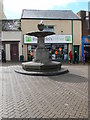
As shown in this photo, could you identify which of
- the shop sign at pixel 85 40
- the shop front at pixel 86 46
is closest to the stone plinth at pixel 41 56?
the shop front at pixel 86 46

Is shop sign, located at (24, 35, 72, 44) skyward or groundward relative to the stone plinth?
skyward

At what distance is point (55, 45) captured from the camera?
2514 centimetres

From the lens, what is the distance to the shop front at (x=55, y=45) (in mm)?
24375

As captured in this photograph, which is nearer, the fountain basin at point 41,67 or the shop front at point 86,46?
the fountain basin at point 41,67

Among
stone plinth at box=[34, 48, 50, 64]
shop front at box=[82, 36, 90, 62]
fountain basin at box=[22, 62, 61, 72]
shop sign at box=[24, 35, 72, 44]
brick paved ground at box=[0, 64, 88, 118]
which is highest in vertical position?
shop sign at box=[24, 35, 72, 44]

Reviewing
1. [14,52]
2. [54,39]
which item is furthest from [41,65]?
[14,52]

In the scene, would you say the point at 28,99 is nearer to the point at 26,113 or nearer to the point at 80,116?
the point at 26,113

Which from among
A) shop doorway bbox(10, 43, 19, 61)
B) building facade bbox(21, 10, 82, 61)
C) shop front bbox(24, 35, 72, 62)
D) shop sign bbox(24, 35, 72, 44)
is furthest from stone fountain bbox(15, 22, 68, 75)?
shop doorway bbox(10, 43, 19, 61)

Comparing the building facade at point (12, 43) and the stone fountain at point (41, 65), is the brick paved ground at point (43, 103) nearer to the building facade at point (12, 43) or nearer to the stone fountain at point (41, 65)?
the stone fountain at point (41, 65)

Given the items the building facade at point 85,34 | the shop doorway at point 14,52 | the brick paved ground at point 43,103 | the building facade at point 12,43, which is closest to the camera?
the brick paved ground at point 43,103

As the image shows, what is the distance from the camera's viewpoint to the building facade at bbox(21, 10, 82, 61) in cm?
2470

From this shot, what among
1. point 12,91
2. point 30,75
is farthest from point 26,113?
point 30,75

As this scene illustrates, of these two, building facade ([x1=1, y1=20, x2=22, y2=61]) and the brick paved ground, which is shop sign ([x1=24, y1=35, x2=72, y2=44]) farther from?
the brick paved ground

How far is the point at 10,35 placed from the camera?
24.6 meters
